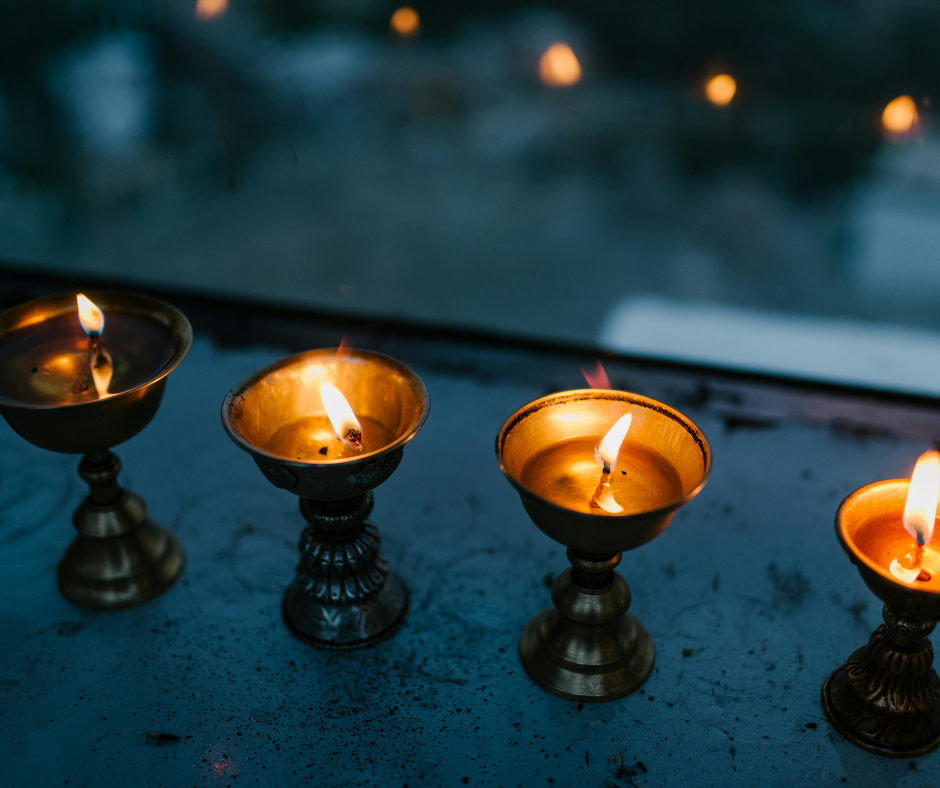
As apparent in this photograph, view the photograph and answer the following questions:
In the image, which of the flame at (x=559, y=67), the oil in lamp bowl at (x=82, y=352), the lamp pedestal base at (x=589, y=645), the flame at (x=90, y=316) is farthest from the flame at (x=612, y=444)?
the flame at (x=559, y=67)

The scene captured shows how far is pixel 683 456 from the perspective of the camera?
788mm

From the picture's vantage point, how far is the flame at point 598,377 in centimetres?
129

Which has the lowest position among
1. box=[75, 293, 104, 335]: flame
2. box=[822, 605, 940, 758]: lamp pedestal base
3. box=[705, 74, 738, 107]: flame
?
box=[822, 605, 940, 758]: lamp pedestal base

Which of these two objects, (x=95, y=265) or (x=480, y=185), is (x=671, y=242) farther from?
(x=95, y=265)

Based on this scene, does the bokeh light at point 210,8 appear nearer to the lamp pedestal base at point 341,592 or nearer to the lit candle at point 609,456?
the lamp pedestal base at point 341,592

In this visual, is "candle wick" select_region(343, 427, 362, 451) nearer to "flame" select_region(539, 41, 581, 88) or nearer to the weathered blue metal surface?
the weathered blue metal surface

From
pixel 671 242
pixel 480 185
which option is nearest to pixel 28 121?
pixel 480 185

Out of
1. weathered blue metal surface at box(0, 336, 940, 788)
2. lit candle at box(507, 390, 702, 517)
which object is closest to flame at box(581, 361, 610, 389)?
weathered blue metal surface at box(0, 336, 940, 788)

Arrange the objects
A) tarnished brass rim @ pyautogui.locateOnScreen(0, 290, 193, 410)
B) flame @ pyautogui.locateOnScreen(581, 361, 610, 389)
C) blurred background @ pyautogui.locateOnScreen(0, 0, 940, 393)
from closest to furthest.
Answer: tarnished brass rim @ pyautogui.locateOnScreen(0, 290, 193, 410) → flame @ pyautogui.locateOnScreen(581, 361, 610, 389) → blurred background @ pyautogui.locateOnScreen(0, 0, 940, 393)

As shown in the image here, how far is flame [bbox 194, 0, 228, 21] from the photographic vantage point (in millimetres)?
1615

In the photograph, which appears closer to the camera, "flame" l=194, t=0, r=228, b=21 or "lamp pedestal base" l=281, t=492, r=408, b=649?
"lamp pedestal base" l=281, t=492, r=408, b=649

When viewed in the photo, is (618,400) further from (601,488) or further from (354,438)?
(354,438)

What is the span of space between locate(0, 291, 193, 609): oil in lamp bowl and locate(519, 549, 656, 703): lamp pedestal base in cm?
47

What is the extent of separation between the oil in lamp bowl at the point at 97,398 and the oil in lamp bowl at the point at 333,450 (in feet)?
0.37
